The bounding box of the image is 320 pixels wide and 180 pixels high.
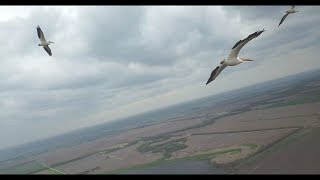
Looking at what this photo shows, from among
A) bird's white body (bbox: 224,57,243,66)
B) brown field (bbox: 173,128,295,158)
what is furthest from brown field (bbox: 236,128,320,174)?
bird's white body (bbox: 224,57,243,66)

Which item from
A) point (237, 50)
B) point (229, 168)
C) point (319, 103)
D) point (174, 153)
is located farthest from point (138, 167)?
point (237, 50)

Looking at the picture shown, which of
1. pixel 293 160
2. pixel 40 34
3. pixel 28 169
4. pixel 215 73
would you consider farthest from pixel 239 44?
pixel 28 169

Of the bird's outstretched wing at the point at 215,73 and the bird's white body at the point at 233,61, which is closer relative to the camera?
the bird's outstretched wing at the point at 215,73

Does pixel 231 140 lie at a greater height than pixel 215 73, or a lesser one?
lesser

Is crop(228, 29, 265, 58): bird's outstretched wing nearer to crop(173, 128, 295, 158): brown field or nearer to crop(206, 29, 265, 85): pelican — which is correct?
crop(206, 29, 265, 85): pelican

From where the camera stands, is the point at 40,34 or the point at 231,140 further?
the point at 231,140

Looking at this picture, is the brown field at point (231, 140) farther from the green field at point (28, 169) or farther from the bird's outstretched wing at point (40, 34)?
the bird's outstretched wing at point (40, 34)

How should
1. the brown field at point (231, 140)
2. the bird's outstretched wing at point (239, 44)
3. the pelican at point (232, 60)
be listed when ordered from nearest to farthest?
the bird's outstretched wing at point (239, 44)
the pelican at point (232, 60)
the brown field at point (231, 140)

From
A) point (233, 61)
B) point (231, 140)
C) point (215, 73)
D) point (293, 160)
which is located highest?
point (233, 61)

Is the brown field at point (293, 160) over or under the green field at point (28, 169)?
under

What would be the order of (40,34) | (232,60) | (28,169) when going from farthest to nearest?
(28,169)
(40,34)
(232,60)

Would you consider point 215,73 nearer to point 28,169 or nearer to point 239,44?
point 239,44

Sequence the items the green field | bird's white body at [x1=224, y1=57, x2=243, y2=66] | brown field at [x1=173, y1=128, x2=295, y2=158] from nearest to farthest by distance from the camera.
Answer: bird's white body at [x1=224, y1=57, x2=243, y2=66] → brown field at [x1=173, y1=128, x2=295, y2=158] → the green field

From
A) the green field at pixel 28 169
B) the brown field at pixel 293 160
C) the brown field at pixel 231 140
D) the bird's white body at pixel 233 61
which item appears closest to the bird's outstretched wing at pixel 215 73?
the bird's white body at pixel 233 61
